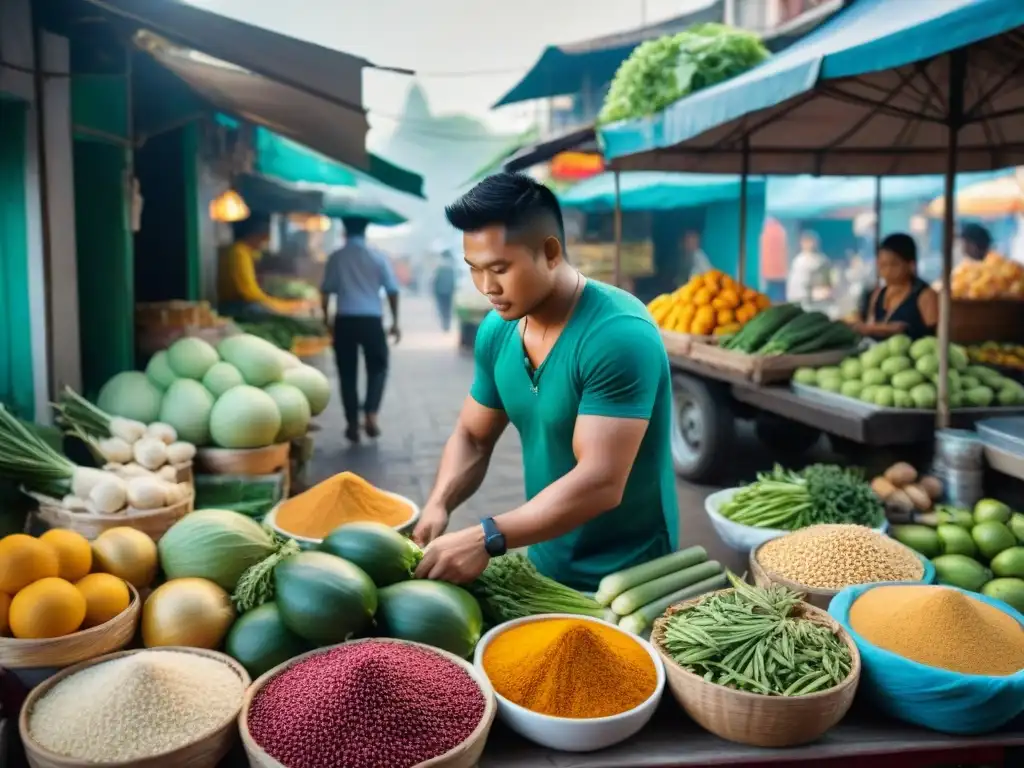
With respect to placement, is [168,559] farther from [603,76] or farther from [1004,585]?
[603,76]

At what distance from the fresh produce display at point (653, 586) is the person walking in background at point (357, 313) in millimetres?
6825

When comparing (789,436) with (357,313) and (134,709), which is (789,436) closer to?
(357,313)

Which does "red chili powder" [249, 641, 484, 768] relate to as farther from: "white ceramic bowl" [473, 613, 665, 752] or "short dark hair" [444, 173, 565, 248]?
"short dark hair" [444, 173, 565, 248]

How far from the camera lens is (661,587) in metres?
2.43

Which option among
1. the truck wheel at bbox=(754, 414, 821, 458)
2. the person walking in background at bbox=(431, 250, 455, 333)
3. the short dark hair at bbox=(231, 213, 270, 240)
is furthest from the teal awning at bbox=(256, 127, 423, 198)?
the person walking in background at bbox=(431, 250, 455, 333)

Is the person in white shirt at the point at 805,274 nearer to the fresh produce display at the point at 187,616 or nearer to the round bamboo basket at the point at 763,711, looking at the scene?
the round bamboo basket at the point at 763,711

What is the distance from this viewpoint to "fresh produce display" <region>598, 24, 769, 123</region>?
24.0ft

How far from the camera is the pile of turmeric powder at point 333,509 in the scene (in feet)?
9.73

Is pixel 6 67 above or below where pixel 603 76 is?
below

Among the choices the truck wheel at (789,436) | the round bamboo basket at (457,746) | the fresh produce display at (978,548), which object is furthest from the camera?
the truck wheel at (789,436)

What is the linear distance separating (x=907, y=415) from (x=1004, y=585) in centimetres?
175

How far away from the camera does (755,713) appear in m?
1.85

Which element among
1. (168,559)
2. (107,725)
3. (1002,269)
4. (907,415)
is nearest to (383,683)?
(107,725)

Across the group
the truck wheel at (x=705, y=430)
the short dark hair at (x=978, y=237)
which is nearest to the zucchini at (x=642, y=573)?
the truck wheel at (x=705, y=430)
